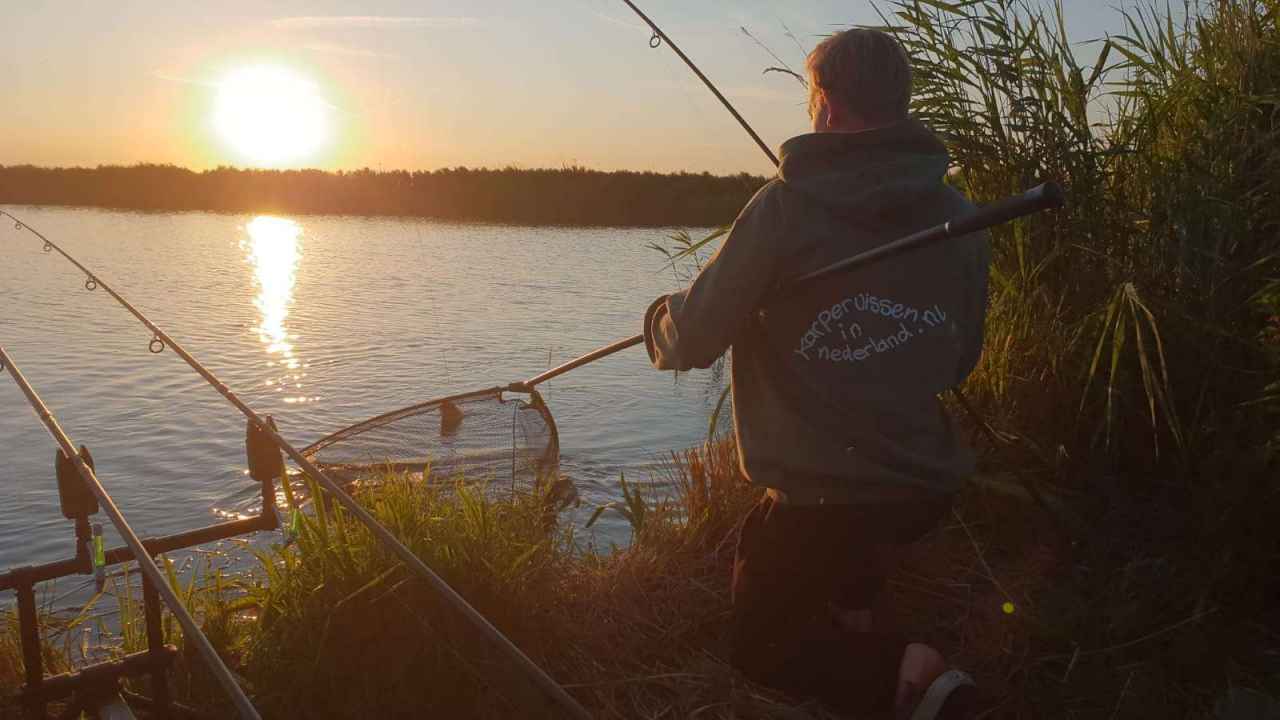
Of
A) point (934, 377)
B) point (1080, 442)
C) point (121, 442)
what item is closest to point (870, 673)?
point (934, 377)

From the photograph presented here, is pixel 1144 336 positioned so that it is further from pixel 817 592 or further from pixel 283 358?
Result: pixel 283 358

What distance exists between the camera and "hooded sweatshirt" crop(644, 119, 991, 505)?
230 cm

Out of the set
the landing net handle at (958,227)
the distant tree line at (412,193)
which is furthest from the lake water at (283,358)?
the distant tree line at (412,193)

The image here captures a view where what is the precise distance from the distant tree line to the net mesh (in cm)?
2353

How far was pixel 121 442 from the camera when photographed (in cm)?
789

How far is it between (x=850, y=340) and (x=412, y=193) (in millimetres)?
32660

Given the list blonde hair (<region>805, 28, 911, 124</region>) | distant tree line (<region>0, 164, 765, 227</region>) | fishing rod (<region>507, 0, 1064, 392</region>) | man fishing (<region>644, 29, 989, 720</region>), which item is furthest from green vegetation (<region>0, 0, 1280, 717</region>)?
distant tree line (<region>0, 164, 765, 227</region>)

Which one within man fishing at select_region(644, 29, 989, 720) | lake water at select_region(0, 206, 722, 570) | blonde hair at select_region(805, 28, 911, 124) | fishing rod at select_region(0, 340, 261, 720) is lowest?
lake water at select_region(0, 206, 722, 570)

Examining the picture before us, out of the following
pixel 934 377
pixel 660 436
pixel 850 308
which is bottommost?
pixel 660 436

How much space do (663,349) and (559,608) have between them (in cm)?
104

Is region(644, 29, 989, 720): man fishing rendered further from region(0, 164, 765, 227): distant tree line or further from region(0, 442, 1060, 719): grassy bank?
region(0, 164, 765, 227): distant tree line

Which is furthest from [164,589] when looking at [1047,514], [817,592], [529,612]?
[1047,514]

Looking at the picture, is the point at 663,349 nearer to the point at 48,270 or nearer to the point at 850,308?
the point at 850,308

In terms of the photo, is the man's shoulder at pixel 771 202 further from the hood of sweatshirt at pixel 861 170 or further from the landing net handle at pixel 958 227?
the landing net handle at pixel 958 227
